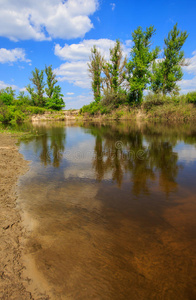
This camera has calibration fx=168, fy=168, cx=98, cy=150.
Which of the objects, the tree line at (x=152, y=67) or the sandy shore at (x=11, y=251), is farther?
the tree line at (x=152, y=67)

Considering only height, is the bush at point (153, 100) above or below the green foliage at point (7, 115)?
above

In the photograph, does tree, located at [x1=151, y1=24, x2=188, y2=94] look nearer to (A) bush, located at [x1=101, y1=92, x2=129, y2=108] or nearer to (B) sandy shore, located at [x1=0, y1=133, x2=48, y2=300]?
(A) bush, located at [x1=101, y1=92, x2=129, y2=108]

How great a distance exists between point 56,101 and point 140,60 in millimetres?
34755

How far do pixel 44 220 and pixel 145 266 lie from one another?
200 cm

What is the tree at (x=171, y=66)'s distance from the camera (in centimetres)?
3709

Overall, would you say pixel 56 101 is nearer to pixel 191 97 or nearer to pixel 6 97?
pixel 6 97

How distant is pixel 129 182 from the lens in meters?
5.13

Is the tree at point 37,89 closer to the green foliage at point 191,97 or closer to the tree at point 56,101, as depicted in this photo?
the tree at point 56,101

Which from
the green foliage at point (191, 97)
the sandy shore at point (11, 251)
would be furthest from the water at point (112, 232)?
the green foliage at point (191, 97)

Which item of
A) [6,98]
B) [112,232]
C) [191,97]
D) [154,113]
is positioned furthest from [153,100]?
[6,98]

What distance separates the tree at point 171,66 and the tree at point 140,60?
5.78ft

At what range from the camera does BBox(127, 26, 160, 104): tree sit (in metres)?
37.4

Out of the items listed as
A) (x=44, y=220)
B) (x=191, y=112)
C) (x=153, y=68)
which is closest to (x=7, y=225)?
(x=44, y=220)

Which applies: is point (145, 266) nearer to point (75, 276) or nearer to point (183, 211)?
point (75, 276)
